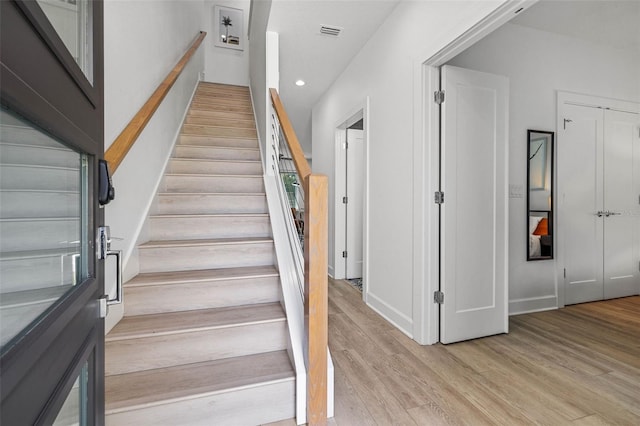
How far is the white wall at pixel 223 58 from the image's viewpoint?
18.4 ft

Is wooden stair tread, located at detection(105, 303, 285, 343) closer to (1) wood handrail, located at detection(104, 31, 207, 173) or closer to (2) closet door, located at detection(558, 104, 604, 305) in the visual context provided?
(1) wood handrail, located at detection(104, 31, 207, 173)

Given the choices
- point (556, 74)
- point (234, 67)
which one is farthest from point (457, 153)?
point (234, 67)

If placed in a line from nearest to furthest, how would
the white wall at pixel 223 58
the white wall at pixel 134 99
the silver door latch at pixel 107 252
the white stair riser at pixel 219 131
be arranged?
the silver door latch at pixel 107 252 < the white wall at pixel 134 99 < the white stair riser at pixel 219 131 < the white wall at pixel 223 58

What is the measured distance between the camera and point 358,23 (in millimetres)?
2672

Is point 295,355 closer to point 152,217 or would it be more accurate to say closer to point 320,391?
point 320,391

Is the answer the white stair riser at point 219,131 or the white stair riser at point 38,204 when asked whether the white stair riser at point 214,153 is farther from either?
the white stair riser at point 38,204

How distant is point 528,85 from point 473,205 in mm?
1520

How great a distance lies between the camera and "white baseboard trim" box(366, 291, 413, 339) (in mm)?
2336

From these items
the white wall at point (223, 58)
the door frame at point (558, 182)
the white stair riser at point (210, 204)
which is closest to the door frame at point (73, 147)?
the white stair riser at point (210, 204)

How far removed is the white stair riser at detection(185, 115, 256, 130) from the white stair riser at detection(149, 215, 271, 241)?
6.03 feet

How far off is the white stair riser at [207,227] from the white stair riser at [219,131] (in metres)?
1.54

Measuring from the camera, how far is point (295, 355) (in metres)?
1.42

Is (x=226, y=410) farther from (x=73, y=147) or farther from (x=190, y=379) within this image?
(x=73, y=147)

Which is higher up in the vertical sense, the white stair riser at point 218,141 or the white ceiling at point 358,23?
the white ceiling at point 358,23
